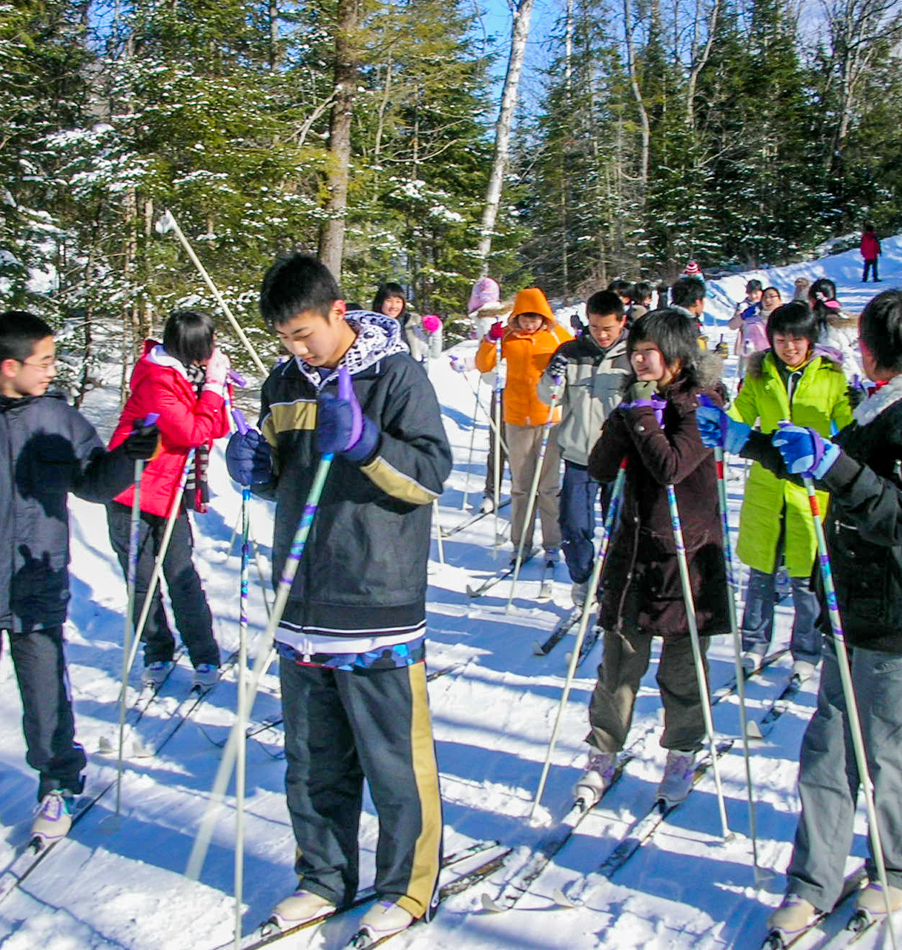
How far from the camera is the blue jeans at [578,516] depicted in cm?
522

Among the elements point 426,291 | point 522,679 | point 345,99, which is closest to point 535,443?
point 522,679

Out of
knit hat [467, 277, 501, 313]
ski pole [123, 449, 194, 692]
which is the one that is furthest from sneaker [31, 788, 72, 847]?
knit hat [467, 277, 501, 313]

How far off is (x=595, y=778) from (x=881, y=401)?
1865mm

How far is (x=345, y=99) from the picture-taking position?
11.3 meters

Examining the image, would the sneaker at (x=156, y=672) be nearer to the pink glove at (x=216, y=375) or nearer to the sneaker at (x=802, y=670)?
the pink glove at (x=216, y=375)

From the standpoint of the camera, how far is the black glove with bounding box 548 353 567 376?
523 centimetres

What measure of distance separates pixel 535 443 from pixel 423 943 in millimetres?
4048

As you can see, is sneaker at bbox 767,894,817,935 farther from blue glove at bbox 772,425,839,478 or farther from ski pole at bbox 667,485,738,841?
blue glove at bbox 772,425,839,478

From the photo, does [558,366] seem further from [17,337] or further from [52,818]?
[52,818]

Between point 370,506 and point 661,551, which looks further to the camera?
point 661,551

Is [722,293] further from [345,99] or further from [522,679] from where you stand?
[522,679]

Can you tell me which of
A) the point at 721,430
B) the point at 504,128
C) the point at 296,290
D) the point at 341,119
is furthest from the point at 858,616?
the point at 504,128

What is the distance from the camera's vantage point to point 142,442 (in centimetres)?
307

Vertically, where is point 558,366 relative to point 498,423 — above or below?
above
